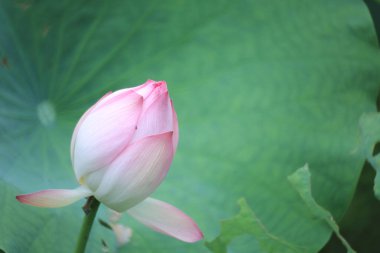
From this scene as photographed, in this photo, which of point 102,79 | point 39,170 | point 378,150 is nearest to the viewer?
point 39,170

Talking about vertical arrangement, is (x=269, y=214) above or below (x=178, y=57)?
below

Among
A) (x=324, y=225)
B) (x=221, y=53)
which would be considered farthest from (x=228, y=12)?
(x=324, y=225)

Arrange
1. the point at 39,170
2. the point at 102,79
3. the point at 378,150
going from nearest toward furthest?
the point at 39,170 < the point at 102,79 < the point at 378,150

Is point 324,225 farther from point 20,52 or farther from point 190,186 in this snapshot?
point 20,52

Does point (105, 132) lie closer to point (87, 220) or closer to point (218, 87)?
point (87, 220)

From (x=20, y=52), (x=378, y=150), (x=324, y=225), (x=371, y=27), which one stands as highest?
(x=20, y=52)

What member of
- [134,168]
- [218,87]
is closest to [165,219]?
[134,168]

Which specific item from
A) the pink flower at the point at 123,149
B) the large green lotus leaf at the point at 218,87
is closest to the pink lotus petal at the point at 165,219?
the pink flower at the point at 123,149
